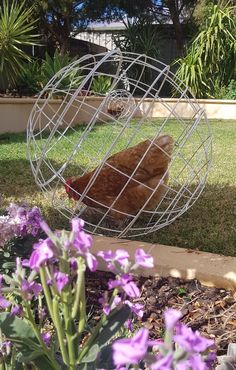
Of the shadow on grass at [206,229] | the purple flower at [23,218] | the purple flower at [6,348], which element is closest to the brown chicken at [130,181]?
the shadow on grass at [206,229]

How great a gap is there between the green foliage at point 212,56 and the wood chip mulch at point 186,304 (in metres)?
8.47

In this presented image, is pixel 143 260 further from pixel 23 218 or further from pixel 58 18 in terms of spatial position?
pixel 58 18

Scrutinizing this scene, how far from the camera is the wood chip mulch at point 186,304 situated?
1.64 metres

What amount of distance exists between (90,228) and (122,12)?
11893 millimetres

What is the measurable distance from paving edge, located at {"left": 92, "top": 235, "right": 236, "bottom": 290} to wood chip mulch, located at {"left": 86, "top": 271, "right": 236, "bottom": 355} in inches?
1.1

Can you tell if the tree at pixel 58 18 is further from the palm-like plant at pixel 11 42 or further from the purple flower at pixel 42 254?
the purple flower at pixel 42 254

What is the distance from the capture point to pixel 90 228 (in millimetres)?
2713

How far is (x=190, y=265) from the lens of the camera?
2.02 metres

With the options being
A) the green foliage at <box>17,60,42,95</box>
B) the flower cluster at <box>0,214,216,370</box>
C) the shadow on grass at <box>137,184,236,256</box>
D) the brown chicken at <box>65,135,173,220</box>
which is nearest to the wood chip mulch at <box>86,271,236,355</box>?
the shadow on grass at <box>137,184,236,256</box>

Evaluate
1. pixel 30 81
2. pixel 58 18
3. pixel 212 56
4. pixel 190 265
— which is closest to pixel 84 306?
pixel 190 265

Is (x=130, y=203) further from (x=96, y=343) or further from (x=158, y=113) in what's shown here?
(x=158, y=113)

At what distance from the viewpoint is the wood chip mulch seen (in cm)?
164

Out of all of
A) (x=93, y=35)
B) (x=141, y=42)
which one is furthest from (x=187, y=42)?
(x=93, y=35)

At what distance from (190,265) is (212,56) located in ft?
28.9
